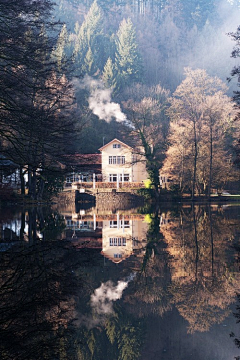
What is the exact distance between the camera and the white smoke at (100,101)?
7388 cm

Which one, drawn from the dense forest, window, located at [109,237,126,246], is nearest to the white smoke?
the dense forest

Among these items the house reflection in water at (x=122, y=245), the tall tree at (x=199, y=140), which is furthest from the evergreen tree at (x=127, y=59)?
the house reflection in water at (x=122, y=245)

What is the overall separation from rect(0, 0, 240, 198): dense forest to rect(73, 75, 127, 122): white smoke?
20cm

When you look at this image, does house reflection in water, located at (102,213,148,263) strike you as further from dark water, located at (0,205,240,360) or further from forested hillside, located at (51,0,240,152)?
forested hillside, located at (51,0,240,152)

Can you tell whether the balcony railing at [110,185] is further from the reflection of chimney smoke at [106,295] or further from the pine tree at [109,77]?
the reflection of chimney smoke at [106,295]

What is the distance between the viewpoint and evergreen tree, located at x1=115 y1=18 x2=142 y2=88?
3565 inches

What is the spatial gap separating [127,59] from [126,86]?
8650 mm

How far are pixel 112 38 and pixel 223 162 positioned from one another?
62.2 meters

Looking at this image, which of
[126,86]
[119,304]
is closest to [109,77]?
[126,86]

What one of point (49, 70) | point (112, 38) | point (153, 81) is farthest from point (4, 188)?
point (112, 38)

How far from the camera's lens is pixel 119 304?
20.0ft

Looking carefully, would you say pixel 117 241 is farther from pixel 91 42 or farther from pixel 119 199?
pixel 91 42

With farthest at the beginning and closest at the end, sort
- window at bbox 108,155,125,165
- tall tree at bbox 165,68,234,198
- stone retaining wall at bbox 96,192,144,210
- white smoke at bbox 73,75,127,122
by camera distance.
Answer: white smoke at bbox 73,75,127,122 → window at bbox 108,155,125,165 → stone retaining wall at bbox 96,192,144,210 → tall tree at bbox 165,68,234,198

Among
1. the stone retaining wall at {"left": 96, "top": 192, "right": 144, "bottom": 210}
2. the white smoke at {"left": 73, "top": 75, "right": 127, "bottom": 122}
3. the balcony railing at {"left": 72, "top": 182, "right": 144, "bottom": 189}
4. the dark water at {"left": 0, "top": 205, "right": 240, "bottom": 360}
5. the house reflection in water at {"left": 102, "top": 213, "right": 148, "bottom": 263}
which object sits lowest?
the dark water at {"left": 0, "top": 205, "right": 240, "bottom": 360}
